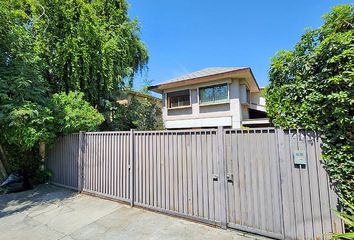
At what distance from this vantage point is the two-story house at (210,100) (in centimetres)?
1355

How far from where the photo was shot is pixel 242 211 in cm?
400

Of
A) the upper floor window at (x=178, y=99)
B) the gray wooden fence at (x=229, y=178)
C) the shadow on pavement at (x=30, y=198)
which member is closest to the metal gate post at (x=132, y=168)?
the gray wooden fence at (x=229, y=178)

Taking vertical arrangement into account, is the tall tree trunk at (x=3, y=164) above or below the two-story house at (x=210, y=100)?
below

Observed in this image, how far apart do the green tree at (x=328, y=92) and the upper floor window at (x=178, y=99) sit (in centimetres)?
1165

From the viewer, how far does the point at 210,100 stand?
14.6 metres

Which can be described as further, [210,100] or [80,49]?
[210,100]

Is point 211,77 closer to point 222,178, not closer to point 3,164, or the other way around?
point 222,178

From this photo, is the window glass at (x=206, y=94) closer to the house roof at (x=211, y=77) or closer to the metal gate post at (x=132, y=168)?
the house roof at (x=211, y=77)

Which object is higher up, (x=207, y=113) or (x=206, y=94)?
(x=206, y=94)

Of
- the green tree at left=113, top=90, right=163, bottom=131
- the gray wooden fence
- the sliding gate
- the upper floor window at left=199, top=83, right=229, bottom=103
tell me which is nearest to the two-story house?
the upper floor window at left=199, top=83, right=229, bottom=103

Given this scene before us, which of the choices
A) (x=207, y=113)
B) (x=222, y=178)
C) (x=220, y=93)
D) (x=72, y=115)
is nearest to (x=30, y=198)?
(x=72, y=115)

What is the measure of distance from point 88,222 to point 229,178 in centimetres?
325

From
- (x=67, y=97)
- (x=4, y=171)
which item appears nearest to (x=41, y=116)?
(x=67, y=97)

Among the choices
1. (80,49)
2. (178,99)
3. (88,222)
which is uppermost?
(80,49)
